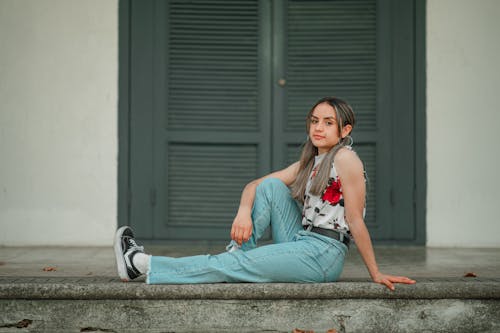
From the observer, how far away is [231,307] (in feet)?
10.6

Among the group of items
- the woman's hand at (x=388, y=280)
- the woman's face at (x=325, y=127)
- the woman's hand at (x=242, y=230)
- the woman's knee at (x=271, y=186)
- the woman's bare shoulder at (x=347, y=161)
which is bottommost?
the woman's hand at (x=388, y=280)

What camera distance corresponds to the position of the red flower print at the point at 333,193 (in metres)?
3.27

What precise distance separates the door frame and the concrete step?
2170mm

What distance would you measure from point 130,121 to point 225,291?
8.46 feet

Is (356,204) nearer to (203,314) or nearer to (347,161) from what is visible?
(347,161)

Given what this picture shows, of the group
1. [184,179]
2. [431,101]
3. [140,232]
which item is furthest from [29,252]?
[431,101]

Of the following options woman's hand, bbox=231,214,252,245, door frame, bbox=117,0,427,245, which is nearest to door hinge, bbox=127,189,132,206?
door frame, bbox=117,0,427,245

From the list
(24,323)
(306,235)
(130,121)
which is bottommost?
(24,323)

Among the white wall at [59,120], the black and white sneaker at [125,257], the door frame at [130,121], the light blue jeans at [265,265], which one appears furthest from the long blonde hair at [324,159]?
the white wall at [59,120]

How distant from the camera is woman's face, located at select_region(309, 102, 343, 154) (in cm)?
331

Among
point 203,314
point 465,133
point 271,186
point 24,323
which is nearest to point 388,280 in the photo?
point 271,186

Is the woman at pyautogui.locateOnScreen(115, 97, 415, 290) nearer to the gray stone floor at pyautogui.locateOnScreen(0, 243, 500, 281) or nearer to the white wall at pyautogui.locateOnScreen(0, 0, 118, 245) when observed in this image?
the gray stone floor at pyautogui.locateOnScreen(0, 243, 500, 281)

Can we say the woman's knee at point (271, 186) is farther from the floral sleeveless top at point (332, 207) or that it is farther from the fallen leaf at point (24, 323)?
the fallen leaf at point (24, 323)

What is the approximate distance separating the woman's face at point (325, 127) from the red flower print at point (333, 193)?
7.9 inches
